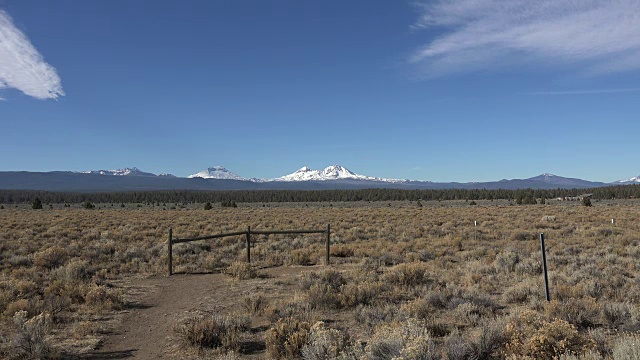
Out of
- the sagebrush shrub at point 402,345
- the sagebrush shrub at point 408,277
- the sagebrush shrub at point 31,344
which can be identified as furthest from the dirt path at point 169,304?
the sagebrush shrub at point 408,277

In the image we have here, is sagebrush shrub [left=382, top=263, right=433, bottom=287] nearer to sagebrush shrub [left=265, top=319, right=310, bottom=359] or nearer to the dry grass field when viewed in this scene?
the dry grass field

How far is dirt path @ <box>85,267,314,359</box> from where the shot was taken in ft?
24.8

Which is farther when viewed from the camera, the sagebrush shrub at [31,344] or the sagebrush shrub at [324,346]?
the sagebrush shrub at [31,344]

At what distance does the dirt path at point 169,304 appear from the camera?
7.55m

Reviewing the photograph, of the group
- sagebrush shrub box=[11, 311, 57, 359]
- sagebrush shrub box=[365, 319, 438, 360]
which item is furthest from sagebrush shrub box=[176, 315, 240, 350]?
sagebrush shrub box=[365, 319, 438, 360]

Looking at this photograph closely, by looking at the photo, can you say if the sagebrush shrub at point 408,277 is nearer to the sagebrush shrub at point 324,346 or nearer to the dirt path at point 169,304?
the dirt path at point 169,304

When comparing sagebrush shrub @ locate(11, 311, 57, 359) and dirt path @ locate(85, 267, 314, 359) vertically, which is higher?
sagebrush shrub @ locate(11, 311, 57, 359)

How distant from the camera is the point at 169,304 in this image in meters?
10.7

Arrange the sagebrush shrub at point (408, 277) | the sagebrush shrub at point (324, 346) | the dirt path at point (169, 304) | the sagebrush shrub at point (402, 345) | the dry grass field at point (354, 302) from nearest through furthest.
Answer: the sagebrush shrub at point (402, 345), the sagebrush shrub at point (324, 346), the dry grass field at point (354, 302), the dirt path at point (169, 304), the sagebrush shrub at point (408, 277)

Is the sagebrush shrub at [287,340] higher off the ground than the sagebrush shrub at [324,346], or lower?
lower

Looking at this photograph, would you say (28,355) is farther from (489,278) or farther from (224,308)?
(489,278)

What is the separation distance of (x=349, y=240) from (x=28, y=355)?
17465 mm

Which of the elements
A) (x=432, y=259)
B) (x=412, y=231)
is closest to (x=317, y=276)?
(x=432, y=259)

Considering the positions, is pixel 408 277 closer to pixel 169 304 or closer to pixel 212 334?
pixel 212 334
